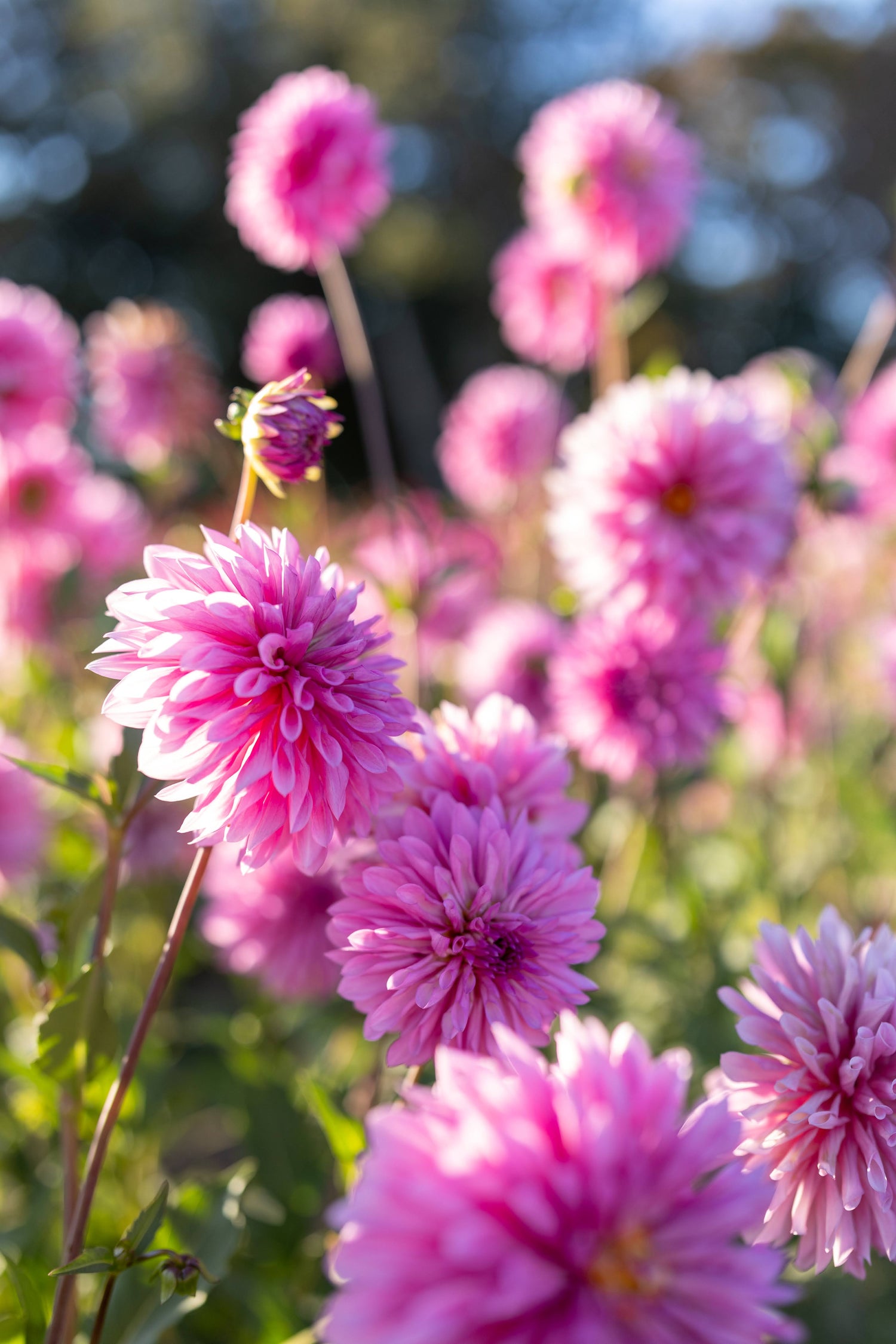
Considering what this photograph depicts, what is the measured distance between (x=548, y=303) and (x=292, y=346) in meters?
0.72

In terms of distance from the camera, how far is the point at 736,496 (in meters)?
1.50

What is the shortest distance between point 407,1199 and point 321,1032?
141 cm

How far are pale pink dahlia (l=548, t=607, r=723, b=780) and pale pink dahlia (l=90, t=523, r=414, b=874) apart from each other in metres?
0.80

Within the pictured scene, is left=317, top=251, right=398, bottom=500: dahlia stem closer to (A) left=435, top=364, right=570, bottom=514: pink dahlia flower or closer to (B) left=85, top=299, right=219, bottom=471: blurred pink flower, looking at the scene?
(B) left=85, top=299, right=219, bottom=471: blurred pink flower

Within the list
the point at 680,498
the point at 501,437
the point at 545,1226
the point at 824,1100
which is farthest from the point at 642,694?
the point at 501,437

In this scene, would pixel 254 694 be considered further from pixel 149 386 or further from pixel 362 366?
pixel 149 386

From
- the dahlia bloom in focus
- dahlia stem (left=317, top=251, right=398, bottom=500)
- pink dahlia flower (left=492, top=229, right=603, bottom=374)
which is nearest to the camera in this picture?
the dahlia bloom in focus

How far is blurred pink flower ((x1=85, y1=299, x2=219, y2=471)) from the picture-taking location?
8.04 ft

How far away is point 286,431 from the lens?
3.00 ft

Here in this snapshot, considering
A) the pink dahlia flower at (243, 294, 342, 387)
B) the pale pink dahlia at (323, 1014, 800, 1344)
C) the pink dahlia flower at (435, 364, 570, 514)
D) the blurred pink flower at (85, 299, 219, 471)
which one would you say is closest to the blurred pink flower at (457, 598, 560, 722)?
the pink dahlia flower at (243, 294, 342, 387)

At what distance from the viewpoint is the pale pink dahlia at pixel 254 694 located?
0.78m

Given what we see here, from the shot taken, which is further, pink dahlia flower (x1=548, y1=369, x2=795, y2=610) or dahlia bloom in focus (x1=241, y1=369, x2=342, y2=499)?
pink dahlia flower (x1=548, y1=369, x2=795, y2=610)

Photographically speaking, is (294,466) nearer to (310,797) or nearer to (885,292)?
(310,797)

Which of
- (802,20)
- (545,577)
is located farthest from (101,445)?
(802,20)
